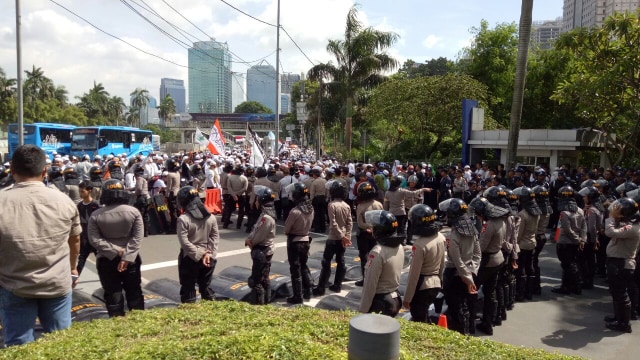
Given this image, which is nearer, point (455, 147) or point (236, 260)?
point (236, 260)

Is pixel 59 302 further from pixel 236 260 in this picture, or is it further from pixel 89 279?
pixel 236 260

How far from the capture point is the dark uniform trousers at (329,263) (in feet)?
25.5

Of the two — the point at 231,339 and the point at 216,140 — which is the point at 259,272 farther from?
the point at 216,140

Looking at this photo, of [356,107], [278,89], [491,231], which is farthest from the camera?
[356,107]

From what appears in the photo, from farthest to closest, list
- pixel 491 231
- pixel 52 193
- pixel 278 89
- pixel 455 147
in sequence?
pixel 455 147
pixel 278 89
pixel 491 231
pixel 52 193

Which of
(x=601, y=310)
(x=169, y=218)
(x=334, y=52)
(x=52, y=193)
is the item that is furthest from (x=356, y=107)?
(x=52, y=193)

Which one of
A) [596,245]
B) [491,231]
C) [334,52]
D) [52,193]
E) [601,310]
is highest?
[334,52]

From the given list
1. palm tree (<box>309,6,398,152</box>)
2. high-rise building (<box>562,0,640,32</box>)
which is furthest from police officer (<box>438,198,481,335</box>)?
high-rise building (<box>562,0,640,32</box>)

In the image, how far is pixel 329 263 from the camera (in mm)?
7758

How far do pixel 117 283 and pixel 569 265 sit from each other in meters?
7.01

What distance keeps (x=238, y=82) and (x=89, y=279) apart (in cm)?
2378

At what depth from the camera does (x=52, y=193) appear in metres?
3.65

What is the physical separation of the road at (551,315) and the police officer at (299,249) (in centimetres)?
33

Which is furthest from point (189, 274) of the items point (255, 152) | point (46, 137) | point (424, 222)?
point (46, 137)
